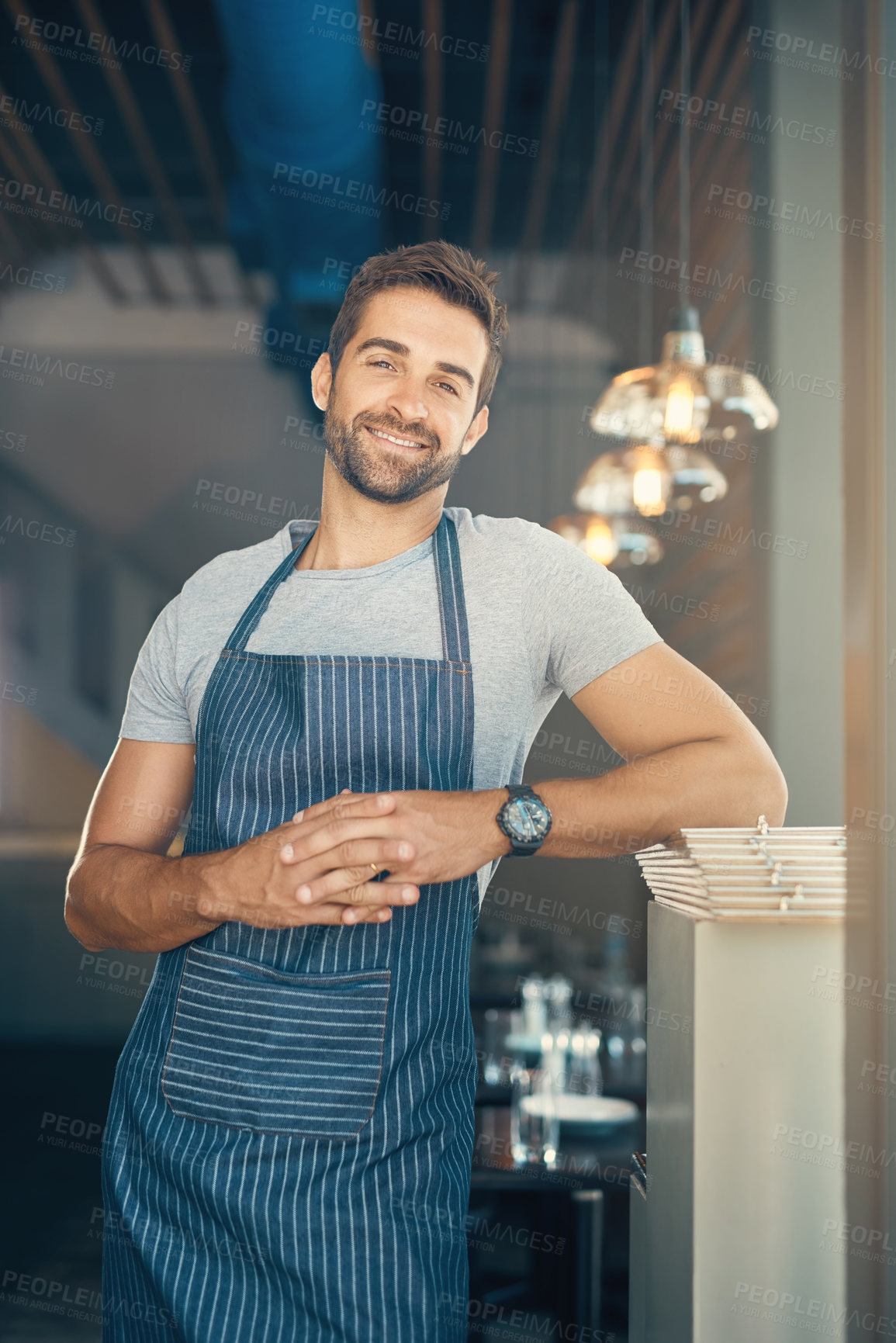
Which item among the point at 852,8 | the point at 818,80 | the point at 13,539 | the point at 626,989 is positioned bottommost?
the point at 626,989

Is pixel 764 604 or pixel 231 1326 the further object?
pixel 764 604

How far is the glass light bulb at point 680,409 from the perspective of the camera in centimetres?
296

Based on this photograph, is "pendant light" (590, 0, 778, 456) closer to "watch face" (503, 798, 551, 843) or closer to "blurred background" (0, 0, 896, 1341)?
"blurred background" (0, 0, 896, 1341)

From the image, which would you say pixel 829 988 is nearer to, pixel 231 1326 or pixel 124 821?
pixel 231 1326

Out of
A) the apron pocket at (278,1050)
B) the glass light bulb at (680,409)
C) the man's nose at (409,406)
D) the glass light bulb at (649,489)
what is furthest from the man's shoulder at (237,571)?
the glass light bulb at (649,489)

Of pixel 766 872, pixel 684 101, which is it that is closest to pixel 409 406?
pixel 766 872

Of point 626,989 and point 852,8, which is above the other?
point 852,8

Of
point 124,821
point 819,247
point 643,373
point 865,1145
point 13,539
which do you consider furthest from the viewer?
point 13,539

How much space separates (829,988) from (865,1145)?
33cm

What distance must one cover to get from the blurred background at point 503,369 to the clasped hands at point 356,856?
620 mm

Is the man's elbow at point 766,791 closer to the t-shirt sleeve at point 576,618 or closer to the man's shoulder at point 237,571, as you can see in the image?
the t-shirt sleeve at point 576,618

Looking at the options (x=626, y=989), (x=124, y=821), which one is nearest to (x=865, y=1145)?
(x=124, y=821)

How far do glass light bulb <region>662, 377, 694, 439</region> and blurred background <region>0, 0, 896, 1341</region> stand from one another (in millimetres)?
19

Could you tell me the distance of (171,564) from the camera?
7012 millimetres
